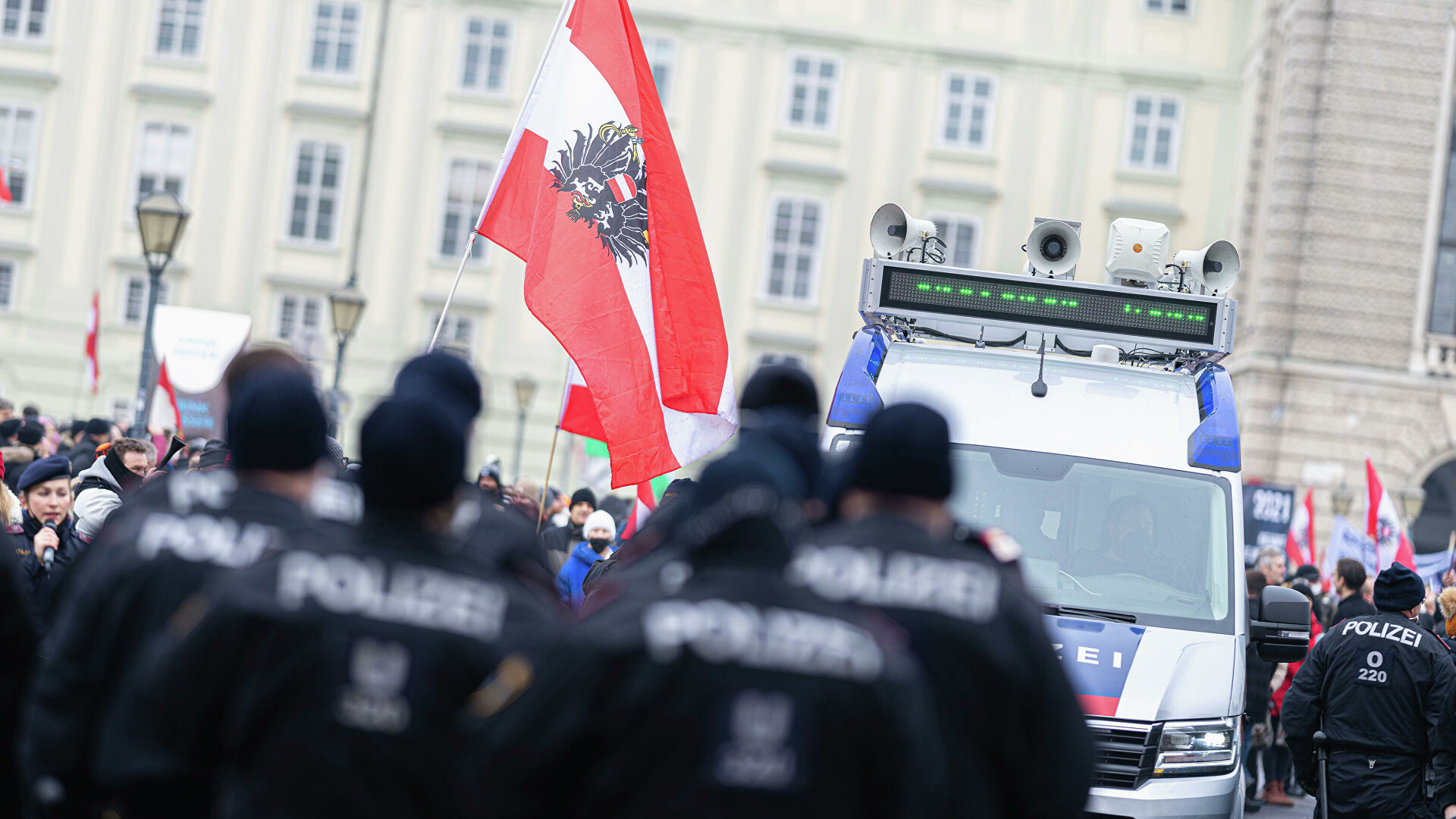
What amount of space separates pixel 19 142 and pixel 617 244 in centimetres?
3183

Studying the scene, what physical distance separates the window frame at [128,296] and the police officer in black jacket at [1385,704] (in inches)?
1237

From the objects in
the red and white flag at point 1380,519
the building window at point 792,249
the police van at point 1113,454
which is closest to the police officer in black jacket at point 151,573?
the police van at point 1113,454

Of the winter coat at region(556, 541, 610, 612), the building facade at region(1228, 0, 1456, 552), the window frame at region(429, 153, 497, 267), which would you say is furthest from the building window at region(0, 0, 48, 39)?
the winter coat at region(556, 541, 610, 612)

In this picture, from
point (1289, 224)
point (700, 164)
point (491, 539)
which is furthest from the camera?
point (700, 164)

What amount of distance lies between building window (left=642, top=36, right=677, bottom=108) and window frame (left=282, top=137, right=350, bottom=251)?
6.96 m

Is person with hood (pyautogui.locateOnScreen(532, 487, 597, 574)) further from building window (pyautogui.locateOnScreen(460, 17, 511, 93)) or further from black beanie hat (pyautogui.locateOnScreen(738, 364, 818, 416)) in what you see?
building window (pyautogui.locateOnScreen(460, 17, 511, 93))

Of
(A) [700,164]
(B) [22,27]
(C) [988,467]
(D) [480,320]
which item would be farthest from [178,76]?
(C) [988,467]

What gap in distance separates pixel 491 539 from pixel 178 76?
115 feet

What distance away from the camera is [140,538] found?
369cm

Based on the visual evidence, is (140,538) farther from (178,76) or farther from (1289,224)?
(178,76)

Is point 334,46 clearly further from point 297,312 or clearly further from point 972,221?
point 972,221

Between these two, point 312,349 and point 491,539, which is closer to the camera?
point 491,539

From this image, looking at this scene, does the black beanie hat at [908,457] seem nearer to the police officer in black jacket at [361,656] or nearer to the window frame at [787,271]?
the police officer in black jacket at [361,656]

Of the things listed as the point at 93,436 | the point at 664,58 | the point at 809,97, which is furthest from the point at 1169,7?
the point at 93,436
